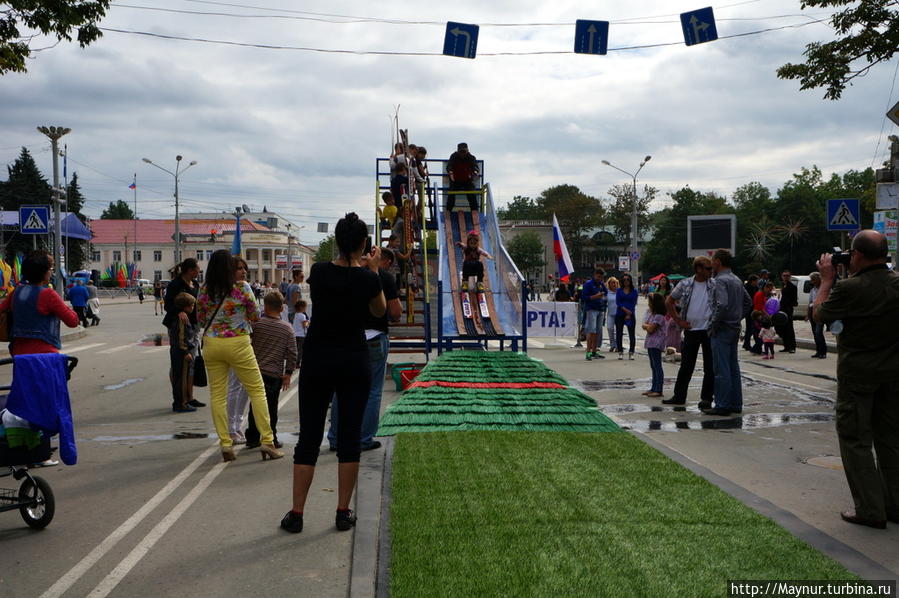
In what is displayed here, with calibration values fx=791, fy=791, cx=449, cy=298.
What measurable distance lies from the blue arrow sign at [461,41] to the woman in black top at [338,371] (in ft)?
39.6

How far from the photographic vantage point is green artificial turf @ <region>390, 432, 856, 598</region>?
4035mm

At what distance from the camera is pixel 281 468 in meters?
7.00

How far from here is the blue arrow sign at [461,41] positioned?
637 inches

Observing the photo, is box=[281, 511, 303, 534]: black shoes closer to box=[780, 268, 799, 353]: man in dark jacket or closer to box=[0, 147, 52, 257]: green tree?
box=[780, 268, 799, 353]: man in dark jacket

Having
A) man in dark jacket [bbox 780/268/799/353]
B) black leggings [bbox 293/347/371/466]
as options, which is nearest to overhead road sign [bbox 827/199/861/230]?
man in dark jacket [bbox 780/268/799/353]

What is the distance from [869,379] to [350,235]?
356 cm

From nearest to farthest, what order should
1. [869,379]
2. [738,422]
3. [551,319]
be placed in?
[869,379]
[738,422]
[551,319]

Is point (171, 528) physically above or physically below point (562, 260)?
below

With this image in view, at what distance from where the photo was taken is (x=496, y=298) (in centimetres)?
1662

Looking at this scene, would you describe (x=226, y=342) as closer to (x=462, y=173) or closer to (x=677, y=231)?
(x=462, y=173)

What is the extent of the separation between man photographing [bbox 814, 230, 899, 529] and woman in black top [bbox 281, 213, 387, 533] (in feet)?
10.3

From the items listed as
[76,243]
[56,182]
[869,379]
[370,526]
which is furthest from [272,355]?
[76,243]

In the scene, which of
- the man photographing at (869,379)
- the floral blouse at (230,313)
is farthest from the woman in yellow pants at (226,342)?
the man photographing at (869,379)

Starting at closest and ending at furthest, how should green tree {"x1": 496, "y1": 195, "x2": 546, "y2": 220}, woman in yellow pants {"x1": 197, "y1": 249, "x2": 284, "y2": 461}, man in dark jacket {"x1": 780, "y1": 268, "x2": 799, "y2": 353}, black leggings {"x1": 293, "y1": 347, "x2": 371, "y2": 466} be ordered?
1. black leggings {"x1": 293, "y1": 347, "x2": 371, "y2": 466}
2. woman in yellow pants {"x1": 197, "y1": 249, "x2": 284, "y2": 461}
3. man in dark jacket {"x1": 780, "y1": 268, "x2": 799, "y2": 353}
4. green tree {"x1": 496, "y1": 195, "x2": 546, "y2": 220}
